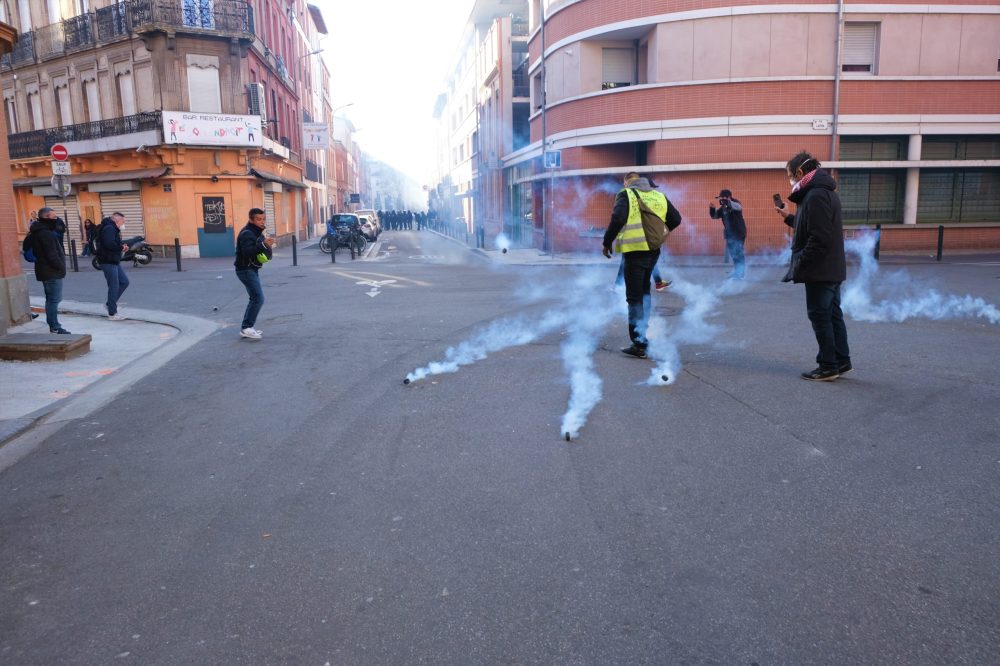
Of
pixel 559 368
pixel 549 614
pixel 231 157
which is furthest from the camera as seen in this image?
pixel 231 157

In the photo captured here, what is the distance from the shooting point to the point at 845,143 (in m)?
21.5

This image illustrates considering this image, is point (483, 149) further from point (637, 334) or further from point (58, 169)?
point (637, 334)

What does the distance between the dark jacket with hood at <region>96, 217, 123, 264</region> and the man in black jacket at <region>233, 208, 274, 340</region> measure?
3.46m

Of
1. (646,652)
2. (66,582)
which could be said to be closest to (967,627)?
(646,652)

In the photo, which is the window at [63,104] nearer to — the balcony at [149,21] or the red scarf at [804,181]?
the balcony at [149,21]

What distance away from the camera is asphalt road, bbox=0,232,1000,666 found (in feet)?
9.25

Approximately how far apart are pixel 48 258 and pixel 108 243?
1.61 meters

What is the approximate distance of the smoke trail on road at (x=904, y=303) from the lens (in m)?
10.0

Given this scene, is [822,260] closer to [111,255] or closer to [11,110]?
[111,255]

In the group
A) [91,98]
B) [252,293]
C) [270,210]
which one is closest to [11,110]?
[91,98]

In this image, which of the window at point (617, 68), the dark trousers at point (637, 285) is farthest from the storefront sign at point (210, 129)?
the dark trousers at point (637, 285)

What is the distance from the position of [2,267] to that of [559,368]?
845 centimetres

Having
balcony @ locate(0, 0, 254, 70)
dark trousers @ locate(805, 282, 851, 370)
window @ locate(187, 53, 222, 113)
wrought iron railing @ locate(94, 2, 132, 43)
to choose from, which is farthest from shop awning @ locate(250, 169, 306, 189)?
dark trousers @ locate(805, 282, 851, 370)

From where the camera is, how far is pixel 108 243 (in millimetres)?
11789
